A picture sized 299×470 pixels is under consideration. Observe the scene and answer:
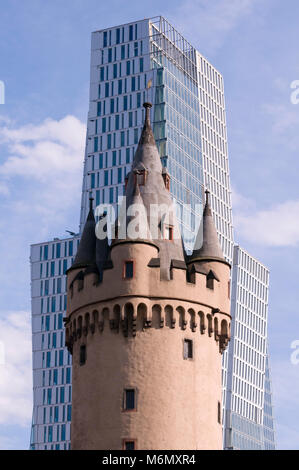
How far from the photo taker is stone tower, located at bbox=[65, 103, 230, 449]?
158ft

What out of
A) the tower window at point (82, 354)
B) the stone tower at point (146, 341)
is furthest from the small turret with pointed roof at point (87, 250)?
the tower window at point (82, 354)

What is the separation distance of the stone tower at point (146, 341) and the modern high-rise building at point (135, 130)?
11489cm

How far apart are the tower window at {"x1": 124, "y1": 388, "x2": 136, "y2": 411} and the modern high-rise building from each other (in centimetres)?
11839

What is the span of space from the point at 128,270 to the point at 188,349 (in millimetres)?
4717

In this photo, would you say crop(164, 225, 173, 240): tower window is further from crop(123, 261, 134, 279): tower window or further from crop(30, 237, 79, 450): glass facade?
crop(30, 237, 79, 450): glass facade

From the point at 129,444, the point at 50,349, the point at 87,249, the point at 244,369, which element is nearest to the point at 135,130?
the point at 50,349

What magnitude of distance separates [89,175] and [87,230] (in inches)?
4759

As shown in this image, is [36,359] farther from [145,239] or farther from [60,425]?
[145,239]

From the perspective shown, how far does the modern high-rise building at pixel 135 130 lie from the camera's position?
172 meters

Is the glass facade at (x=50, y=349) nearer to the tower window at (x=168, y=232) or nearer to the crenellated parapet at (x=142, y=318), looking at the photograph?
the tower window at (x=168, y=232)

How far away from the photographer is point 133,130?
571 ft

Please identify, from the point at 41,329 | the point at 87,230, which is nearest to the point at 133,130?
the point at 41,329

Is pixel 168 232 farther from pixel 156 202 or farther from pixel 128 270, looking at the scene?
pixel 128 270

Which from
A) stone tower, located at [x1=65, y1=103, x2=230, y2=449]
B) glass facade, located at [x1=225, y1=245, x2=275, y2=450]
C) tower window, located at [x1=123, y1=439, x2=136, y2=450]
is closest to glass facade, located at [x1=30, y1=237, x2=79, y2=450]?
glass facade, located at [x1=225, y1=245, x2=275, y2=450]
